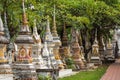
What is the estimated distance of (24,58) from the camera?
20.2 m

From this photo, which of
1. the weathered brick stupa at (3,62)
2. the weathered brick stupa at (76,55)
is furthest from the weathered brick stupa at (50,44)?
the weathered brick stupa at (76,55)

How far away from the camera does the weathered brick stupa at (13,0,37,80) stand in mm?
19891

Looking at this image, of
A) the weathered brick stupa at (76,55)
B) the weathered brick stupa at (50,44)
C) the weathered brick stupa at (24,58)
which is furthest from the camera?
the weathered brick stupa at (76,55)

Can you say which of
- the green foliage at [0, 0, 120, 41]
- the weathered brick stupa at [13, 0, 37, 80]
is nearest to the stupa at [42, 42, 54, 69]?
the green foliage at [0, 0, 120, 41]

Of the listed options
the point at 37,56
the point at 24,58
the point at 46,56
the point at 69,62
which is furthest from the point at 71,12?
the point at 24,58

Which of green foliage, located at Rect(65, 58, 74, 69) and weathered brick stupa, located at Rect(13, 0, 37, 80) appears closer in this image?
weathered brick stupa, located at Rect(13, 0, 37, 80)

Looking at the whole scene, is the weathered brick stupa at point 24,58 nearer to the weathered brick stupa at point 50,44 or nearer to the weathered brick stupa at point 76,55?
the weathered brick stupa at point 50,44

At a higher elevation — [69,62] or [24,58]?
[24,58]

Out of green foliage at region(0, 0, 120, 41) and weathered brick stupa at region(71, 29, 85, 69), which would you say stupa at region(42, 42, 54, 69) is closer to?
green foliage at region(0, 0, 120, 41)

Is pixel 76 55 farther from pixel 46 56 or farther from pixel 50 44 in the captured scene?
pixel 46 56

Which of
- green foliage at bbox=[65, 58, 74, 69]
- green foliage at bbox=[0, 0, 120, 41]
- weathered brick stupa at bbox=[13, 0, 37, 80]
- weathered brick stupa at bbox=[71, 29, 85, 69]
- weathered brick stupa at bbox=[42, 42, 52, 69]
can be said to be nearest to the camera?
weathered brick stupa at bbox=[13, 0, 37, 80]

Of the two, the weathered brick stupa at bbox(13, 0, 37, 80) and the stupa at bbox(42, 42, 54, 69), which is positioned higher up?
the weathered brick stupa at bbox(13, 0, 37, 80)

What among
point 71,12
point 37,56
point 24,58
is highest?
point 71,12

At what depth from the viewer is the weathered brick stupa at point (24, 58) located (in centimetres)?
1989
